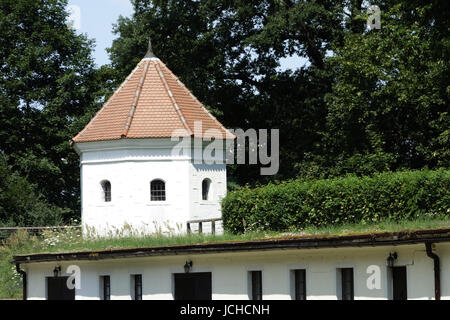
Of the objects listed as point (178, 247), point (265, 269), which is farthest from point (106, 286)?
point (265, 269)

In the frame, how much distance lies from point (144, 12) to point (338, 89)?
48.7 ft

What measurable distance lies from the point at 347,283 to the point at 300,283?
1673 mm

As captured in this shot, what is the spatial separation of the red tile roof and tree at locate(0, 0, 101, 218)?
22.1m

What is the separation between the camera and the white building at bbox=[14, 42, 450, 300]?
25266mm

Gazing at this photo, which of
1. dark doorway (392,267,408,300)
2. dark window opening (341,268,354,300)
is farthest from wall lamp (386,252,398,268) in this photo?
dark window opening (341,268,354,300)

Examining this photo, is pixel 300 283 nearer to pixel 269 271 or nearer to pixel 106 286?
pixel 269 271

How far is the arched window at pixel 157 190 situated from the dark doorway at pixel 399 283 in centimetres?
1586

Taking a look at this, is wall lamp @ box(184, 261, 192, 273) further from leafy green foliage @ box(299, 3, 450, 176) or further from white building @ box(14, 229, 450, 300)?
leafy green foliage @ box(299, 3, 450, 176)

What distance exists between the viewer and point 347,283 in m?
26.9

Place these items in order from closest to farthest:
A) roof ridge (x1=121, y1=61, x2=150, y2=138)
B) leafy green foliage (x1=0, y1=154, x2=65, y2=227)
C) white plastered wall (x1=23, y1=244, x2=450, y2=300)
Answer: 1. white plastered wall (x1=23, y1=244, x2=450, y2=300)
2. roof ridge (x1=121, y1=61, x2=150, y2=138)
3. leafy green foliage (x1=0, y1=154, x2=65, y2=227)

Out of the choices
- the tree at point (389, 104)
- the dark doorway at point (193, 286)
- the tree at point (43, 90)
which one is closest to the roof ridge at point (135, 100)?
the dark doorway at point (193, 286)

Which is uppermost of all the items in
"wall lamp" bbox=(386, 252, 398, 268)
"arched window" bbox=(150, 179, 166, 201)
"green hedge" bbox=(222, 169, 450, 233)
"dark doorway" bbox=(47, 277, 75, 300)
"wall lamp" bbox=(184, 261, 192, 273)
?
"arched window" bbox=(150, 179, 166, 201)

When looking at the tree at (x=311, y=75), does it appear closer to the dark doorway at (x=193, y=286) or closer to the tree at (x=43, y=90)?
the tree at (x=43, y=90)

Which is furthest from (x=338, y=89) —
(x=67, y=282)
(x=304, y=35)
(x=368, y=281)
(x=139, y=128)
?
(x=368, y=281)
